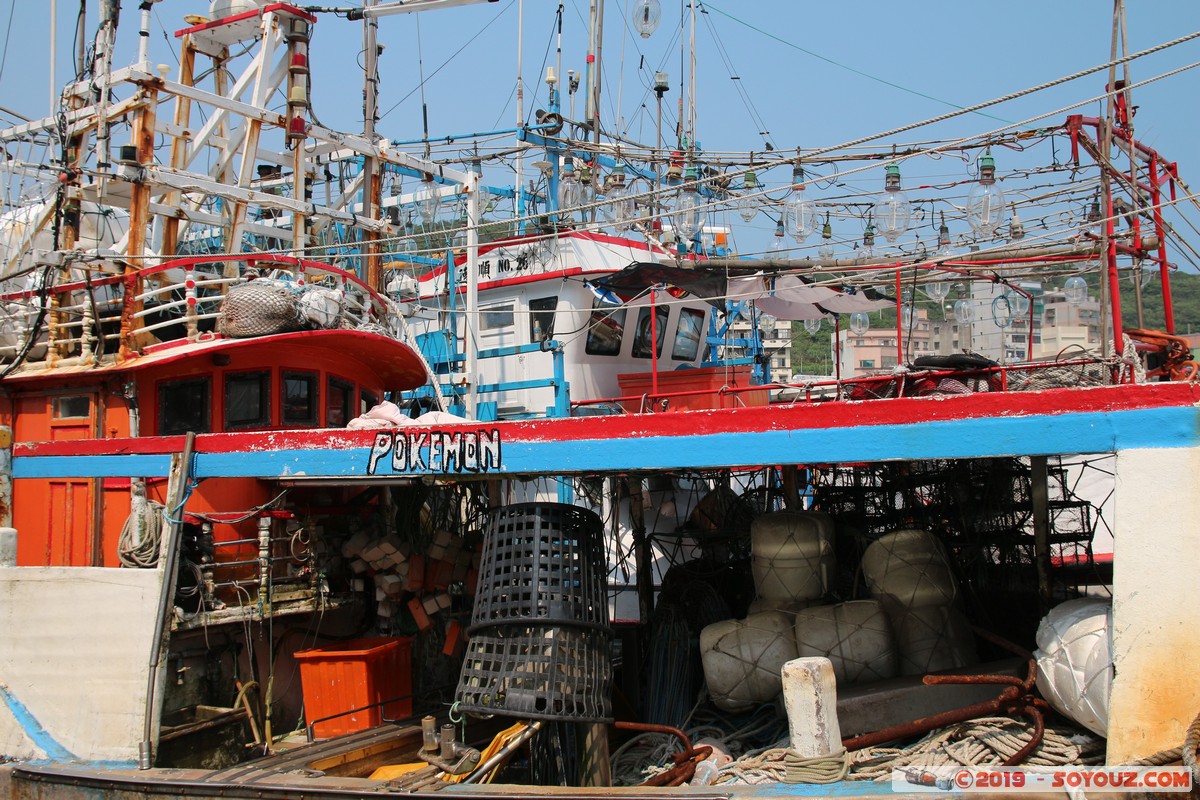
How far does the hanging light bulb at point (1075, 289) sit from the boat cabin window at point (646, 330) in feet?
19.0

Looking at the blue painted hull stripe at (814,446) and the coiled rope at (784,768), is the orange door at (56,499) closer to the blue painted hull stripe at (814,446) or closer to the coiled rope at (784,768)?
the blue painted hull stripe at (814,446)

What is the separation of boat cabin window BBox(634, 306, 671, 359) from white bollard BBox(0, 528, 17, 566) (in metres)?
9.21

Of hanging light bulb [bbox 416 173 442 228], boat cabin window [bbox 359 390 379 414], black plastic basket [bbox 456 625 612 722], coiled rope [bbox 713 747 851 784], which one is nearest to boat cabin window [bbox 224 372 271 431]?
boat cabin window [bbox 359 390 379 414]

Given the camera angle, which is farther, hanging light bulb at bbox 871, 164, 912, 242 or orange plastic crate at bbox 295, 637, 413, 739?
hanging light bulb at bbox 871, 164, 912, 242

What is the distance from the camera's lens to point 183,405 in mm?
9805

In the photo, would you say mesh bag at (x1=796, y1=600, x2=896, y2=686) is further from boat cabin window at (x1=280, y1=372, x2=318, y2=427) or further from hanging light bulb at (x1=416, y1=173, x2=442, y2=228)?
hanging light bulb at (x1=416, y1=173, x2=442, y2=228)

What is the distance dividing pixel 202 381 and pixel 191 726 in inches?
128

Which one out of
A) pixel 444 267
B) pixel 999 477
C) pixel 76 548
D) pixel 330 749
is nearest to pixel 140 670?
pixel 330 749

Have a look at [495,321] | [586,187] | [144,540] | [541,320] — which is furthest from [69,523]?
[586,187]

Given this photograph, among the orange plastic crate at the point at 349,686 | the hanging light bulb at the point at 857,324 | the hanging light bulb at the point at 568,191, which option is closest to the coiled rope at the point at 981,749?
the orange plastic crate at the point at 349,686

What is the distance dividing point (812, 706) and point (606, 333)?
34.0 ft

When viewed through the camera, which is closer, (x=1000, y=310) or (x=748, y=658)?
(x=748, y=658)

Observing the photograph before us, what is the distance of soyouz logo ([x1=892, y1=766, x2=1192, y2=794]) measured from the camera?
5164mm

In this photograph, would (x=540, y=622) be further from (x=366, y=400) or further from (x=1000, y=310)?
(x=1000, y=310)
